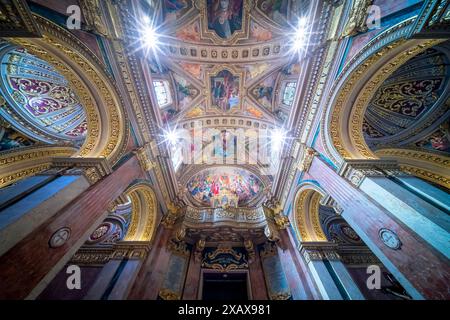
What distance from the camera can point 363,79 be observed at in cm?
551

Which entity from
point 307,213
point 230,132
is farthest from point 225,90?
point 307,213

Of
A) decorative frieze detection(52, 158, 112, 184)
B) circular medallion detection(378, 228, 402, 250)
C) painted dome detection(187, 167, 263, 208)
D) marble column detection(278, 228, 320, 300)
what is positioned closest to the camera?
circular medallion detection(378, 228, 402, 250)

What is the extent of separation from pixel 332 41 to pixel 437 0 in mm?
3271

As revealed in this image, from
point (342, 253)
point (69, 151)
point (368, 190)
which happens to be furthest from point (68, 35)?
point (342, 253)

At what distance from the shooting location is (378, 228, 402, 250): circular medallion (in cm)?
377

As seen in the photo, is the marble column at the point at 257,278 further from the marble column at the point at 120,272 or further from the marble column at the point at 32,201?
the marble column at the point at 32,201

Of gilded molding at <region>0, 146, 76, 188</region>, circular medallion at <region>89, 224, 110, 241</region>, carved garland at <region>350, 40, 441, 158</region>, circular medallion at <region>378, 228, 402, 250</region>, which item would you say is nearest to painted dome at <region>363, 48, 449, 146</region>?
carved garland at <region>350, 40, 441, 158</region>

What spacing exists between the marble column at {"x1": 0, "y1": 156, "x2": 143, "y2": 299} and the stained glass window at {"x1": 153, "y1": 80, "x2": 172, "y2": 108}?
20.3 ft

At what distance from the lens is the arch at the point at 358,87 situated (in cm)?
446

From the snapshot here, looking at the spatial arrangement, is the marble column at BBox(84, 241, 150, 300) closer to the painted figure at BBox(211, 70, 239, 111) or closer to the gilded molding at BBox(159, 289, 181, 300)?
the gilded molding at BBox(159, 289, 181, 300)

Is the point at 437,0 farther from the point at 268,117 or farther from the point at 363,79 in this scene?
the point at 268,117

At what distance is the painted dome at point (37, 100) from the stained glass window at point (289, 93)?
11.9 m

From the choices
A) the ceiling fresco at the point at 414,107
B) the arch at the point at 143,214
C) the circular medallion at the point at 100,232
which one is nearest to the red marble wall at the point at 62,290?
the circular medallion at the point at 100,232

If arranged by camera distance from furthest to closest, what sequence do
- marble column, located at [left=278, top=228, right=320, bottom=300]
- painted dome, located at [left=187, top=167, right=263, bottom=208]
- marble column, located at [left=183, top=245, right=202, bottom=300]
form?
painted dome, located at [left=187, top=167, right=263, bottom=208] → marble column, located at [left=183, top=245, right=202, bottom=300] → marble column, located at [left=278, top=228, right=320, bottom=300]
